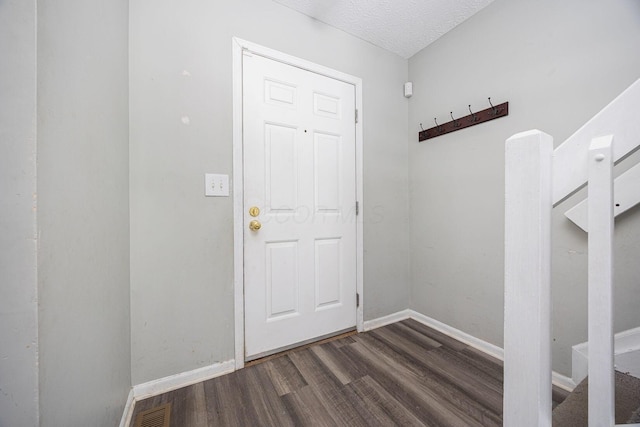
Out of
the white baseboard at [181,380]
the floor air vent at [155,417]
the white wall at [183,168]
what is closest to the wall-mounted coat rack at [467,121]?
the white wall at [183,168]

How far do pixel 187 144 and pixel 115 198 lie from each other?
0.48 metres

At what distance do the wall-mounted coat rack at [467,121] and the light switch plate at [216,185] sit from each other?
168cm

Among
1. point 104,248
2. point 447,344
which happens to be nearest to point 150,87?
point 104,248

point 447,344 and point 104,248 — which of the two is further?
point 447,344

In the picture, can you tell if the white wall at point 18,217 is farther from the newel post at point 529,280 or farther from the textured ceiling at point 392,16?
the textured ceiling at point 392,16

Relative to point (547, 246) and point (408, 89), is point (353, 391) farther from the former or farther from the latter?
point (408, 89)

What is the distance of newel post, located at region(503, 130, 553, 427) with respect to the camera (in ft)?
1.77

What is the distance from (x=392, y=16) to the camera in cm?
172

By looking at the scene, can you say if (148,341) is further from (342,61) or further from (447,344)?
(342,61)

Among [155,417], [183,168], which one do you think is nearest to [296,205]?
[183,168]

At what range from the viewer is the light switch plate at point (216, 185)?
1407mm

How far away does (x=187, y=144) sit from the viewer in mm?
1357

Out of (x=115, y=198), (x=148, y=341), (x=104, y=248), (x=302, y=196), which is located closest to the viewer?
(x=104, y=248)

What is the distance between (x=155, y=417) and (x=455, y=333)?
197cm
